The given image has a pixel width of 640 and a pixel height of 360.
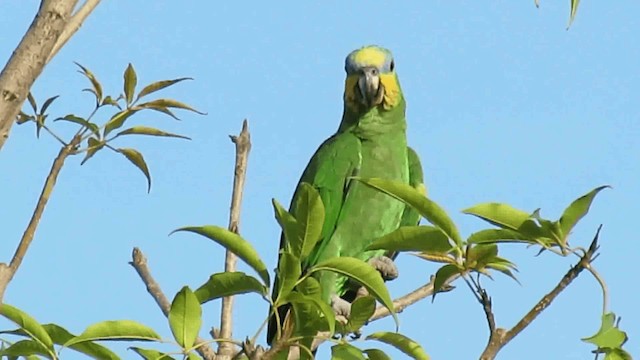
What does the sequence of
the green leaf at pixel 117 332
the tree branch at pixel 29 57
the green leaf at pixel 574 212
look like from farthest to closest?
the green leaf at pixel 117 332, the green leaf at pixel 574 212, the tree branch at pixel 29 57

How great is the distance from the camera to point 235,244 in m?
1.87

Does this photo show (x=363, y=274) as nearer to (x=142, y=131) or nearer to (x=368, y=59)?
(x=142, y=131)

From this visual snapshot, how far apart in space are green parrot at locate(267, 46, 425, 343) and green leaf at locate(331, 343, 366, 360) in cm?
239

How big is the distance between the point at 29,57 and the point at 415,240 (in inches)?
28.8

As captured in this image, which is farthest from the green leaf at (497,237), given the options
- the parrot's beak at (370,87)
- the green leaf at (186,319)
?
the parrot's beak at (370,87)

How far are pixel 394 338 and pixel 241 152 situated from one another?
96 centimetres

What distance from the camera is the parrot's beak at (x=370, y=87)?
485cm

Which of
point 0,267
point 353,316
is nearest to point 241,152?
point 353,316

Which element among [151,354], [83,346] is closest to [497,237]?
[151,354]

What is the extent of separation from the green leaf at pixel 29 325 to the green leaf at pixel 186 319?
0.79ft

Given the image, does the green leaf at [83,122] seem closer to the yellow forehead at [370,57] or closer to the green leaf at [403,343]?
the green leaf at [403,343]

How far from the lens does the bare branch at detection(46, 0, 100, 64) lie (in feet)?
5.81

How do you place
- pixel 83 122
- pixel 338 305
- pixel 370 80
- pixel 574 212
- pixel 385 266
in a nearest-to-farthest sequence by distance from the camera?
pixel 574 212
pixel 83 122
pixel 338 305
pixel 385 266
pixel 370 80

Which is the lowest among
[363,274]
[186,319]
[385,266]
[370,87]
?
[385,266]
